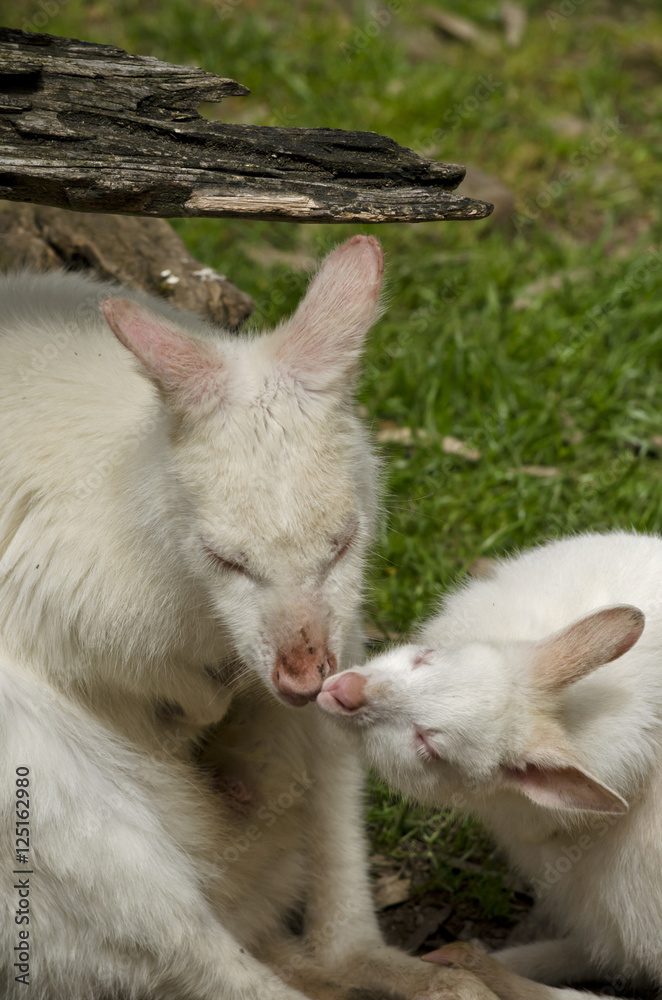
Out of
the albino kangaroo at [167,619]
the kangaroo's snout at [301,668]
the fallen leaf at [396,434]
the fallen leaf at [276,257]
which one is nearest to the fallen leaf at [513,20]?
the fallen leaf at [276,257]

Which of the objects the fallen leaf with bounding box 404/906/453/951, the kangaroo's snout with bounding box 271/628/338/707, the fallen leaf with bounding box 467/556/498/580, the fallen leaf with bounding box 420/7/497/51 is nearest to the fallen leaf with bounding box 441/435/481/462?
the fallen leaf with bounding box 467/556/498/580

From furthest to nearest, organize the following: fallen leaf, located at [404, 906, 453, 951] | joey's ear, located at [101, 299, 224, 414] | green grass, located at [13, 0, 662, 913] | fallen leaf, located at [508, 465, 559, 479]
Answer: fallen leaf, located at [508, 465, 559, 479], green grass, located at [13, 0, 662, 913], fallen leaf, located at [404, 906, 453, 951], joey's ear, located at [101, 299, 224, 414]

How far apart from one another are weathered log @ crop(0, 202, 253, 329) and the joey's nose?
2153 mm

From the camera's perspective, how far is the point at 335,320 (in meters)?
2.86

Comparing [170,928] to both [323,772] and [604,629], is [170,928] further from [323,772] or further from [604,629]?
[604,629]

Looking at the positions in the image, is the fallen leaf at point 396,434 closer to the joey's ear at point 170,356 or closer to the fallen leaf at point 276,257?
the fallen leaf at point 276,257

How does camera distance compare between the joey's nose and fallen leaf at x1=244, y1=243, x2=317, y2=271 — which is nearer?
the joey's nose

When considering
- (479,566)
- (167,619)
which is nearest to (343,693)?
(167,619)

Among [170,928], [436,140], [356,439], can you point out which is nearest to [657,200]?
[436,140]

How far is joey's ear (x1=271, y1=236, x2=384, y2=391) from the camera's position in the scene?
9.26ft

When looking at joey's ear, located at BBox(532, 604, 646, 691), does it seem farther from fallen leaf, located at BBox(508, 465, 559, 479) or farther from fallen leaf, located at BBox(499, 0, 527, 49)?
fallen leaf, located at BBox(499, 0, 527, 49)

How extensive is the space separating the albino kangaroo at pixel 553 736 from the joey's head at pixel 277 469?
0.21 meters

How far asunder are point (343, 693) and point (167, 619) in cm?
58

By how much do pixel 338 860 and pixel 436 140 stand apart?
15.9 feet
